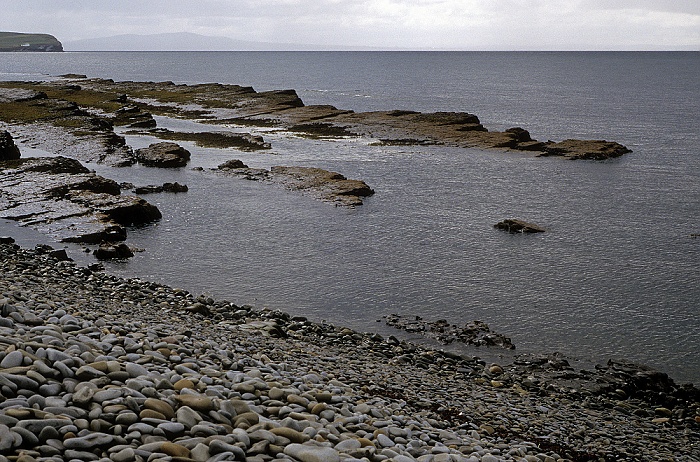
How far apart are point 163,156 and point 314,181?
13.2 m

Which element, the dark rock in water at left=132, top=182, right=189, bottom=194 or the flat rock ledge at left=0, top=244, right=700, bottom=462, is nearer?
Answer: the flat rock ledge at left=0, top=244, right=700, bottom=462

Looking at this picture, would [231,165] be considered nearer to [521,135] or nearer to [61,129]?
[61,129]

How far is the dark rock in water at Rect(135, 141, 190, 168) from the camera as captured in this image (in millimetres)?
47688

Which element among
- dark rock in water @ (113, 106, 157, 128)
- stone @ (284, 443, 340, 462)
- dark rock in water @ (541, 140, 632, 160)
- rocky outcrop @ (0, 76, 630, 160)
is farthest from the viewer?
dark rock in water @ (113, 106, 157, 128)

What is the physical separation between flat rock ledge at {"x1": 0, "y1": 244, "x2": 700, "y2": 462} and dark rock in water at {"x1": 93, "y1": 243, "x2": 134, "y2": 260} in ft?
13.3

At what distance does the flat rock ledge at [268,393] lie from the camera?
811 centimetres

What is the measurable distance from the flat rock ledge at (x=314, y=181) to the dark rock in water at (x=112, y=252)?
45.4ft

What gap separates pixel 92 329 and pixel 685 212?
35585 mm

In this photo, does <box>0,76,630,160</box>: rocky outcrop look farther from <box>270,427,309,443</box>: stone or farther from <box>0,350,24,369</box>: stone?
<box>270,427,309,443</box>: stone

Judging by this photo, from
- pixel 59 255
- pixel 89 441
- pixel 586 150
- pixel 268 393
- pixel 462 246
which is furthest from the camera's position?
pixel 586 150

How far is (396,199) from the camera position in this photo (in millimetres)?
39562

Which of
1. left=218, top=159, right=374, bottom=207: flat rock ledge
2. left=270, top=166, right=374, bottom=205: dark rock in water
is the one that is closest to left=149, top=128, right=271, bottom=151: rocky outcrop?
left=218, top=159, right=374, bottom=207: flat rock ledge

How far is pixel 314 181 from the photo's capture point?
42000 mm

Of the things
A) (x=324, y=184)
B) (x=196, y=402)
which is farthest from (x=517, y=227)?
(x=196, y=402)
